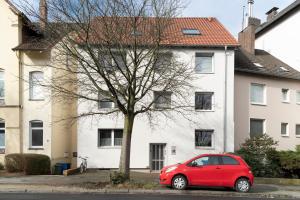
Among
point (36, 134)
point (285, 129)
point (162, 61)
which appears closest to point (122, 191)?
point (162, 61)

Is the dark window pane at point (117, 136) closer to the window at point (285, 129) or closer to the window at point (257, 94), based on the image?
the window at point (257, 94)

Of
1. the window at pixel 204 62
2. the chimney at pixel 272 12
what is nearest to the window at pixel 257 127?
the window at pixel 204 62

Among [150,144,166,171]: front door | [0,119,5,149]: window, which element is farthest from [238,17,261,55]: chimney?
[0,119,5,149]: window

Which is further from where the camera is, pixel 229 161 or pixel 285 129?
pixel 285 129

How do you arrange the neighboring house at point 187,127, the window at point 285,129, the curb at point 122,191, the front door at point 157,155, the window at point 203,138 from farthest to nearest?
the window at point 285,129 < the window at point 203,138 < the front door at point 157,155 < the neighboring house at point 187,127 < the curb at point 122,191

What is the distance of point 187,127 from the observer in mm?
26531

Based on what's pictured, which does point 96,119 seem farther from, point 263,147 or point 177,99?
point 263,147

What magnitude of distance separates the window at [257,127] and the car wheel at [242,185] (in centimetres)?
1156

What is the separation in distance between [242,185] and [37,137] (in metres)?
14.3

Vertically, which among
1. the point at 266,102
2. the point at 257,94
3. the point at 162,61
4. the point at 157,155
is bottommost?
the point at 157,155

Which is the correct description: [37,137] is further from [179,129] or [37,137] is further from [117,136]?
[179,129]

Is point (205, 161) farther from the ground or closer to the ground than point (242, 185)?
farther from the ground

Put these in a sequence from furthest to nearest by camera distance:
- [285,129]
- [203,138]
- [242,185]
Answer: [285,129] → [203,138] → [242,185]

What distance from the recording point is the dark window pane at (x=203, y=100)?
2702cm
